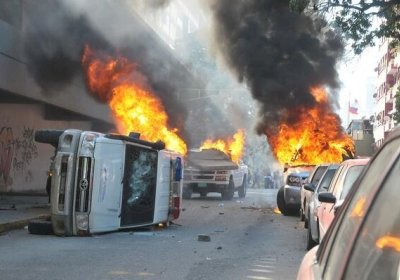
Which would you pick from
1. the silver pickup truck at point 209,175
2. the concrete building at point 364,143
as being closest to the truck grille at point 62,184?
the concrete building at point 364,143

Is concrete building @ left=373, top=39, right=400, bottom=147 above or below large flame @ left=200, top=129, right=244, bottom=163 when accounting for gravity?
above

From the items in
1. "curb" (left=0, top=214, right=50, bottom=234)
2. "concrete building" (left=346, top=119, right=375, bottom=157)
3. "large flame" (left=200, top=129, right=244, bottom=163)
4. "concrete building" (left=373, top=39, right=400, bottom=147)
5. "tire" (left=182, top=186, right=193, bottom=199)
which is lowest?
"curb" (left=0, top=214, right=50, bottom=234)

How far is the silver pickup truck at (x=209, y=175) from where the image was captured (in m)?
22.1

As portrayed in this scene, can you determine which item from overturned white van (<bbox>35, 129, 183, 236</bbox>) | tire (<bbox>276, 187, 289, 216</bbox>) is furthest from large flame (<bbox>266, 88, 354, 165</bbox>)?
overturned white van (<bbox>35, 129, 183, 236</bbox>)

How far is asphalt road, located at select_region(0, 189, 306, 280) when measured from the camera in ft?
22.4

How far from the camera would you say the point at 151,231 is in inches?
438

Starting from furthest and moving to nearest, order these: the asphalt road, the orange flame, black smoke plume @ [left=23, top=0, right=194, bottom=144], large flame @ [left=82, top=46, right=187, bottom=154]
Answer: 1. large flame @ [left=82, top=46, right=187, bottom=154]
2. black smoke plume @ [left=23, top=0, right=194, bottom=144]
3. the asphalt road
4. the orange flame

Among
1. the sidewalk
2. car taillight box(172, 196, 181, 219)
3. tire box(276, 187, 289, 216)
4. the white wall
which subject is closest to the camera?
the sidewalk

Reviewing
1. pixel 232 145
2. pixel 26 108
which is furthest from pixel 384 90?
pixel 26 108

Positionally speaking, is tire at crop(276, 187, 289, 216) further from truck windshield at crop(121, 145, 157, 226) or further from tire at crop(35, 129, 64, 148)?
tire at crop(35, 129, 64, 148)

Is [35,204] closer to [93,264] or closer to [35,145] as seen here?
[35,145]

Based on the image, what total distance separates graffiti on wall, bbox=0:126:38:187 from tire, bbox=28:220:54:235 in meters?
9.01

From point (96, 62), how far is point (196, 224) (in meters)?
7.86

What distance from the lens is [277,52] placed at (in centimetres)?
2142
